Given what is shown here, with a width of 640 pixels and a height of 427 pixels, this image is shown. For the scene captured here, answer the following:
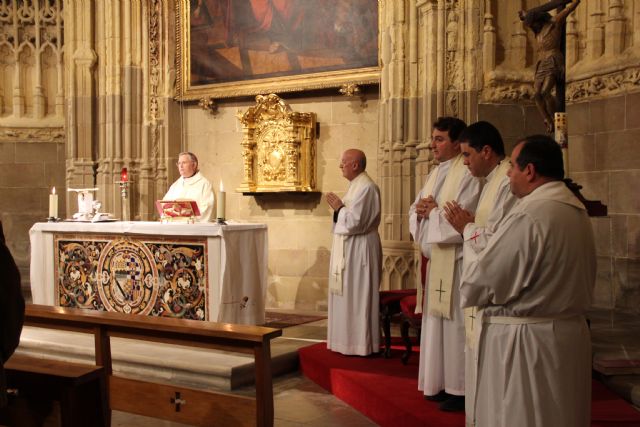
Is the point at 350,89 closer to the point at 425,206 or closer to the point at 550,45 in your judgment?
the point at 550,45

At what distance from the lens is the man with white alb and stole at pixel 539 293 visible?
3006 millimetres

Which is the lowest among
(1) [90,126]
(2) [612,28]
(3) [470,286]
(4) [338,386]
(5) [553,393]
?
(4) [338,386]

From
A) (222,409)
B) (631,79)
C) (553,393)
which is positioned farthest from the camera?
(631,79)

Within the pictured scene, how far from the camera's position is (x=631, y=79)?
697 centimetres

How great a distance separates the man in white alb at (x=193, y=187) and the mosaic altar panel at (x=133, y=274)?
0.83 m

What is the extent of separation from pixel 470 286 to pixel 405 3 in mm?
5526

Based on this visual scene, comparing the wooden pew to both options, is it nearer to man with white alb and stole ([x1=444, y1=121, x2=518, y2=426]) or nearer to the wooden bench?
the wooden bench

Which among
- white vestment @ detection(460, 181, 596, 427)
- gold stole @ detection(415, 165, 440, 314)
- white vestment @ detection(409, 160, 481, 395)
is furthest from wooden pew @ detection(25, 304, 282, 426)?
white vestment @ detection(460, 181, 596, 427)

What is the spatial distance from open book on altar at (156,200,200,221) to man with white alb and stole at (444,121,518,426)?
11.3ft

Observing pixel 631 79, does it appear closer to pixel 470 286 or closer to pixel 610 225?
pixel 610 225

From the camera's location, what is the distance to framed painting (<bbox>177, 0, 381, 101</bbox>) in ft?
28.6

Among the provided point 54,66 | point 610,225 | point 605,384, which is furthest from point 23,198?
point 605,384

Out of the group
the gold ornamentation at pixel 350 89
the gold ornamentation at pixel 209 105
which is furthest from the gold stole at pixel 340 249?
the gold ornamentation at pixel 209 105

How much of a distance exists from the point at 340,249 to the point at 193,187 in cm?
208
